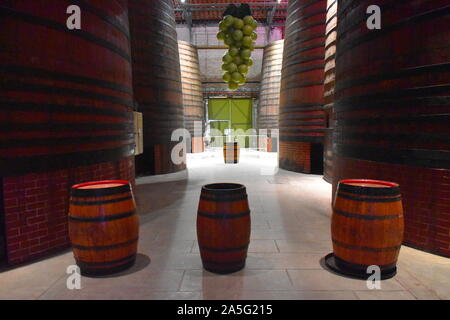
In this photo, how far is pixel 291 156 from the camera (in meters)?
9.08

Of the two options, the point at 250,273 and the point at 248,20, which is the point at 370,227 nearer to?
the point at 250,273

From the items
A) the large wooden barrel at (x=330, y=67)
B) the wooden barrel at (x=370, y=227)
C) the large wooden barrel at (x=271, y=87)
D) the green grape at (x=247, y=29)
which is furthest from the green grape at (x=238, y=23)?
the large wooden barrel at (x=271, y=87)

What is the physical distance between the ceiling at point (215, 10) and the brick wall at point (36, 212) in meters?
16.5

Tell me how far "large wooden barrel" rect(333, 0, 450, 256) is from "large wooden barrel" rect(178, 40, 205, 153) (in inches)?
410

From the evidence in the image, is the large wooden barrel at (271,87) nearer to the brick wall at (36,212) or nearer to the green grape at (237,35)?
the green grape at (237,35)

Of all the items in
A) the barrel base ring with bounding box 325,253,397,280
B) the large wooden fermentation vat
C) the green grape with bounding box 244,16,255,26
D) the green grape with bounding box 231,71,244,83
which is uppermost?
the green grape with bounding box 244,16,255,26

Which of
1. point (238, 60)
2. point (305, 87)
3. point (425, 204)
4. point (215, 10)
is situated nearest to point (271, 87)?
point (305, 87)

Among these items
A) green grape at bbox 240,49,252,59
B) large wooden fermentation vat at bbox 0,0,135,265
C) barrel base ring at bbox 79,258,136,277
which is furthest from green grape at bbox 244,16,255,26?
barrel base ring at bbox 79,258,136,277

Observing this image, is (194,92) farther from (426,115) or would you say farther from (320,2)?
(426,115)

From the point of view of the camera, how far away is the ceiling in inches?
719

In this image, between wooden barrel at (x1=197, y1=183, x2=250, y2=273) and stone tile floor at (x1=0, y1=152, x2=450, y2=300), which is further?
wooden barrel at (x1=197, y1=183, x2=250, y2=273)

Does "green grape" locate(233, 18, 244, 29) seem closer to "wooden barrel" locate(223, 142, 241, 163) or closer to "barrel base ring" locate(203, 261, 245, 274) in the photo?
"wooden barrel" locate(223, 142, 241, 163)

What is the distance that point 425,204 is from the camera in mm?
3248
